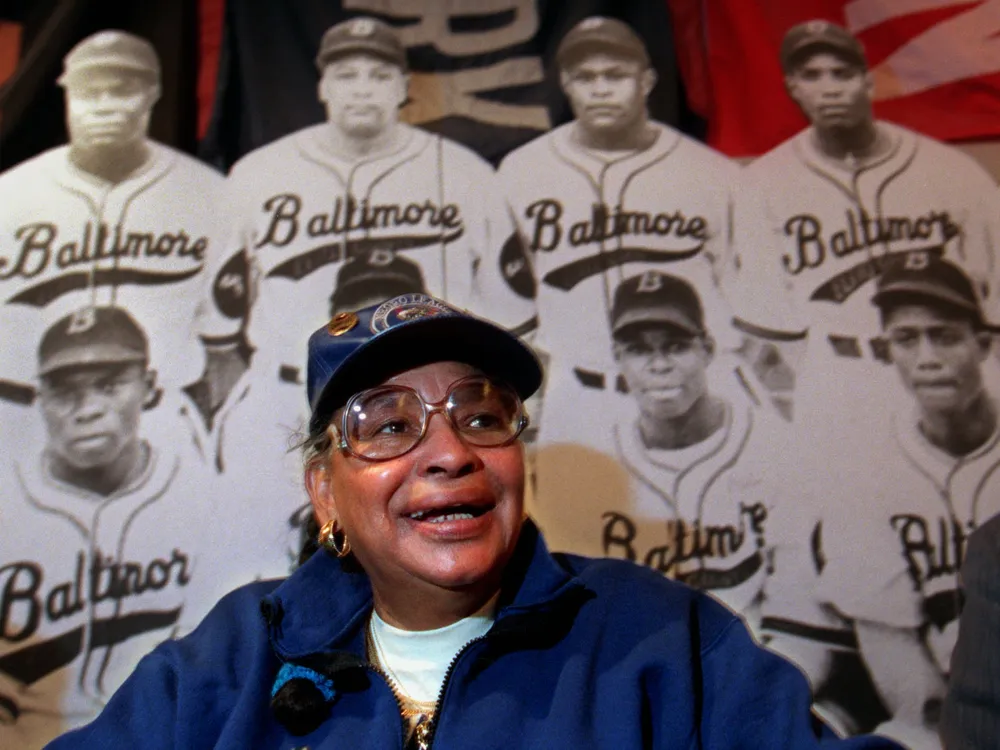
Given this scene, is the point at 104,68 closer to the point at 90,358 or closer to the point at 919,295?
the point at 90,358

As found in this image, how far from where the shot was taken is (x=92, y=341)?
1.30 meters

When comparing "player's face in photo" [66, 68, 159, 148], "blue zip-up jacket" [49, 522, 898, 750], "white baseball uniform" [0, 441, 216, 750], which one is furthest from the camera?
"player's face in photo" [66, 68, 159, 148]

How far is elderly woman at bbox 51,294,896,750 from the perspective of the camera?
2.59ft

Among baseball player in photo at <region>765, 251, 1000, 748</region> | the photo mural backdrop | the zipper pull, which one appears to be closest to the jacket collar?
the zipper pull

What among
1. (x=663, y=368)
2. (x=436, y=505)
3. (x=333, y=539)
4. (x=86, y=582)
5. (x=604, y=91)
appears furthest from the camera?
(x=604, y=91)

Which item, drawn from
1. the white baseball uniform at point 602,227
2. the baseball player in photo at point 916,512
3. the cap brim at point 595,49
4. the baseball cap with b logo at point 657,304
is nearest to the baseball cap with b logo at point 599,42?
the cap brim at point 595,49

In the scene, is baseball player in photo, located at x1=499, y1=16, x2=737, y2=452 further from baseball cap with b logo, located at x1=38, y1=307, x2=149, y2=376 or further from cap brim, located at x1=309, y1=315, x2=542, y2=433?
baseball cap with b logo, located at x1=38, y1=307, x2=149, y2=376

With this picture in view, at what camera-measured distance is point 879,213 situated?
4.56ft

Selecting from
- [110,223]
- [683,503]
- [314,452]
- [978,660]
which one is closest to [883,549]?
[683,503]

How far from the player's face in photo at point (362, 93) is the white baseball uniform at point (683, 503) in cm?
71

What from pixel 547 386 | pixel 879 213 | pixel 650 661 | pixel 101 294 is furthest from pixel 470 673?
pixel 879 213

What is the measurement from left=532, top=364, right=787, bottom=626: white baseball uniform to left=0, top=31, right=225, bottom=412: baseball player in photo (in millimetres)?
698

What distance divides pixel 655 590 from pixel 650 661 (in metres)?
0.10

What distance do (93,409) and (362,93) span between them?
0.76 meters
